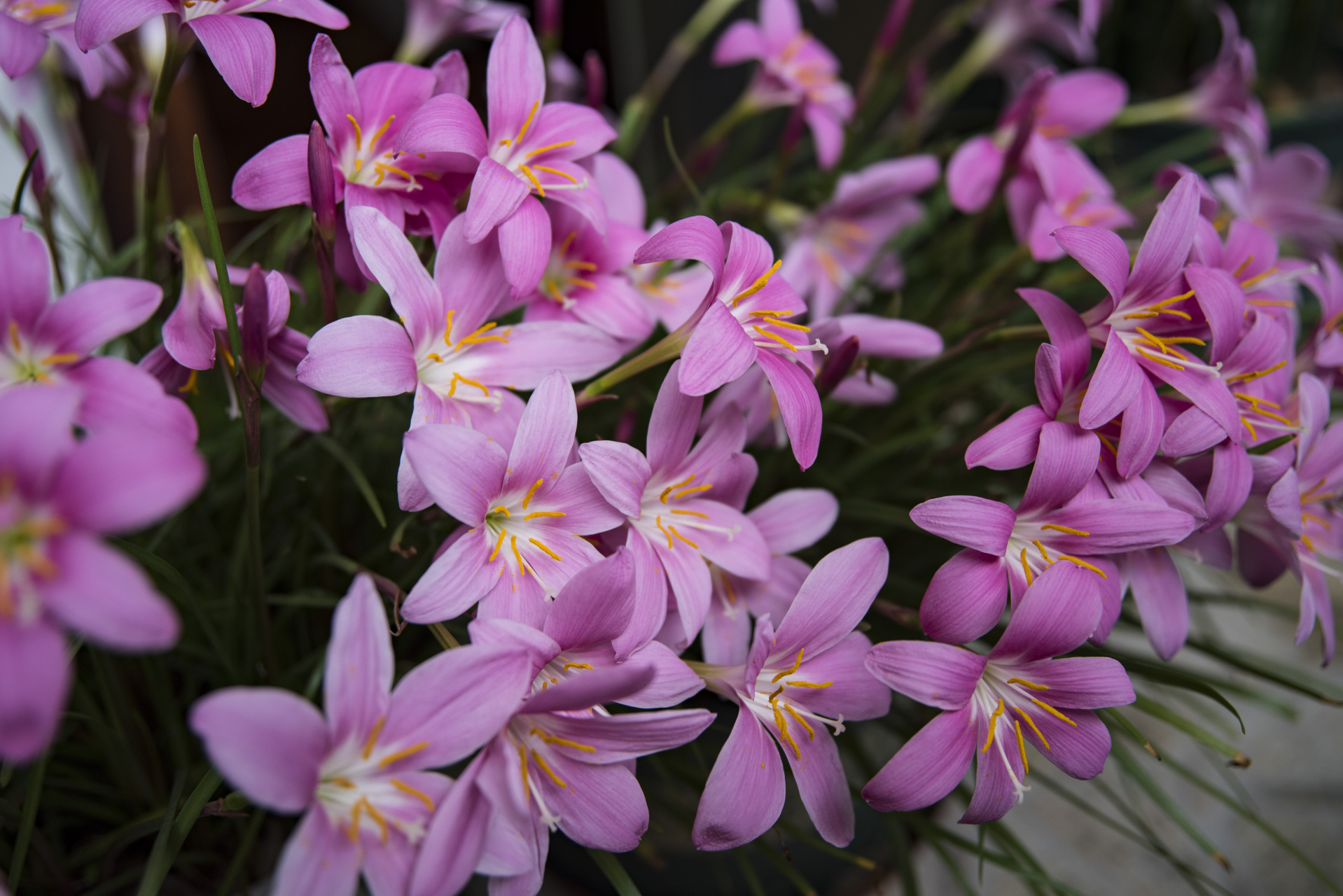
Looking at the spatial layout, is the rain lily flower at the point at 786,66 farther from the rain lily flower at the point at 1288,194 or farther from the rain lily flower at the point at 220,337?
the rain lily flower at the point at 220,337

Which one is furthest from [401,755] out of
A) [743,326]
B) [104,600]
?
[743,326]

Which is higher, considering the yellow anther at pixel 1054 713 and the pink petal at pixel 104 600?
the pink petal at pixel 104 600

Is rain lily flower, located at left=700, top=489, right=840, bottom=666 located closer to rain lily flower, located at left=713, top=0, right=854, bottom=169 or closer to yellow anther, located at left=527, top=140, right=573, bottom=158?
yellow anther, located at left=527, top=140, right=573, bottom=158

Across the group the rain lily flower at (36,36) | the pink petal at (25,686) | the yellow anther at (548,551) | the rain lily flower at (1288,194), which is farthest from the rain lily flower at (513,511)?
the rain lily flower at (1288,194)

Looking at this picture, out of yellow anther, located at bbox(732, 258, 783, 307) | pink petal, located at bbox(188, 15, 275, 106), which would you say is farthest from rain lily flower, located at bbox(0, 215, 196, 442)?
yellow anther, located at bbox(732, 258, 783, 307)

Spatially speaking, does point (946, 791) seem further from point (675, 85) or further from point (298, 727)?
point (675, 85)

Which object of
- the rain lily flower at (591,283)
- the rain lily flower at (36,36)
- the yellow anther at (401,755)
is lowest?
the yellow anther at (401,755)

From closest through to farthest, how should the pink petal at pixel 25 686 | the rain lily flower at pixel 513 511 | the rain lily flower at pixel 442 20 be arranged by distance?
the pink petal at pixel 25 686 → the rain lily flower at pixel 513 511 → the rain lily flower at pixel 442 20
